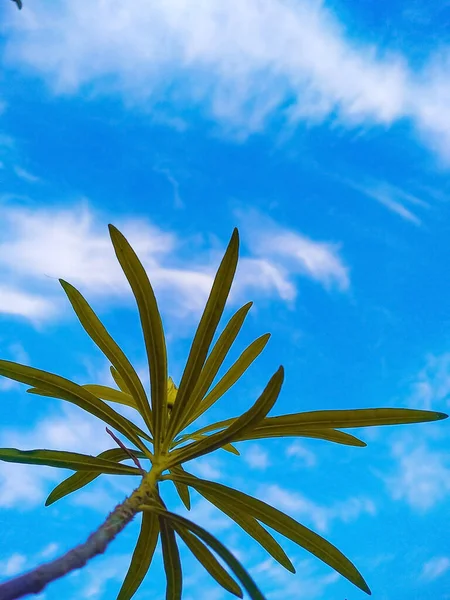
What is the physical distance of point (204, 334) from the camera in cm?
232

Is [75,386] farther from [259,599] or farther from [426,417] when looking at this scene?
[426,417]

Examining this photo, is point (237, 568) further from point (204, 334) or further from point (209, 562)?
point (204, 334)

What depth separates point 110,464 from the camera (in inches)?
87.8

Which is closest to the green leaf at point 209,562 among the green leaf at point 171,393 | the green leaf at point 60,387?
the green leaf at point 60,387

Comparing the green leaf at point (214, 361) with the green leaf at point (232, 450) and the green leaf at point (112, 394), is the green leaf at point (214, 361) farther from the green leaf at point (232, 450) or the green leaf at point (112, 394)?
the green leaf at point (232, 450)

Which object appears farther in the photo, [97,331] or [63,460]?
[97,331]

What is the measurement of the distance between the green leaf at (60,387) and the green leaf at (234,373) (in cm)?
47

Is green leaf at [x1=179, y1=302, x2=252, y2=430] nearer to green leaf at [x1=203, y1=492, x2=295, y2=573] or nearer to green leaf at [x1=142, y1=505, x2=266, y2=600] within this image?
green leaf at [x1=203, y1=492, x2=295, y2=573]

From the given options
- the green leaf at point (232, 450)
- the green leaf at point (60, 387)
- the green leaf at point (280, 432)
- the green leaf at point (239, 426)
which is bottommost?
the green leaf at point (239, 426)

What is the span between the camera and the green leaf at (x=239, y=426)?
65.4 inches

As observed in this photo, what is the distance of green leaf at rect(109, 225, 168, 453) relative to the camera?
2.22 meters

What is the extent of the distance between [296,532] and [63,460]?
107 cm

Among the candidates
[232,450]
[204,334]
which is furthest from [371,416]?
[232,450]

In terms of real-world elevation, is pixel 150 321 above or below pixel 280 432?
above
